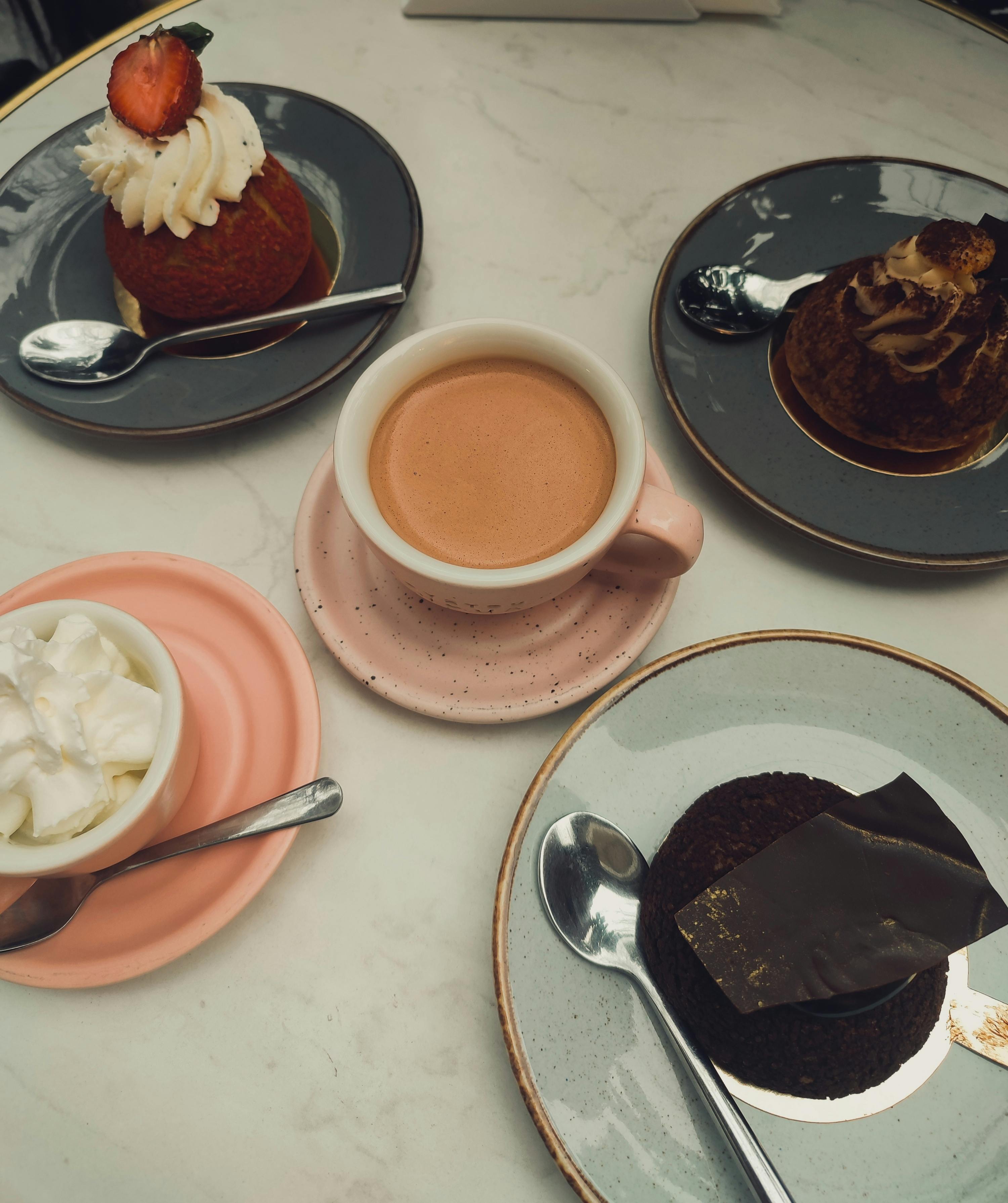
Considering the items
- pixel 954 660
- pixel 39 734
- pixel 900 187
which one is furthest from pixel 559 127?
pixel 39 734

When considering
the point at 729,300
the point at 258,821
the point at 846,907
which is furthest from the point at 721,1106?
the point at 729,300

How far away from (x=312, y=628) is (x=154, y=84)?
1.85 ft

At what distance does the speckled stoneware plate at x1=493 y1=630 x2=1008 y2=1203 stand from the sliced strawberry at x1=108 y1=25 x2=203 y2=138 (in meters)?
0.73

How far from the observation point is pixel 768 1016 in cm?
62

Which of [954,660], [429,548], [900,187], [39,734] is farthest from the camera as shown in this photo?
[900,187]

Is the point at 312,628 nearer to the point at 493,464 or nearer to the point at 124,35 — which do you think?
the point at 493,464

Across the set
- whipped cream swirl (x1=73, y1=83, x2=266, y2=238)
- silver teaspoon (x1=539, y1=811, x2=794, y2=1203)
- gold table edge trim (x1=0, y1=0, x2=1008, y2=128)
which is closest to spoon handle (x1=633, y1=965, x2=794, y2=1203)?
silver teaspoon (x1=539, y1=811, x2=794, y2=1203)

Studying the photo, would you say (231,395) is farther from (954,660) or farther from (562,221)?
(954,660)

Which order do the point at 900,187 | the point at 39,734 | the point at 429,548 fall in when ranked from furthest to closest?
1. the point at 900,187
2. the point at 429,548
3. the point at 39,734

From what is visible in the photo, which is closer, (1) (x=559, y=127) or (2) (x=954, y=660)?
(2) (x=954, y=660)

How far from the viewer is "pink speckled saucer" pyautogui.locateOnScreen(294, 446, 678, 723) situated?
0.73 meters

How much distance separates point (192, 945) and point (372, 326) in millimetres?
636

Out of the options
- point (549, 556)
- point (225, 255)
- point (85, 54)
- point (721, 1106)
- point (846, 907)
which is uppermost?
point (85, 54)

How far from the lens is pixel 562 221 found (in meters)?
1.05
